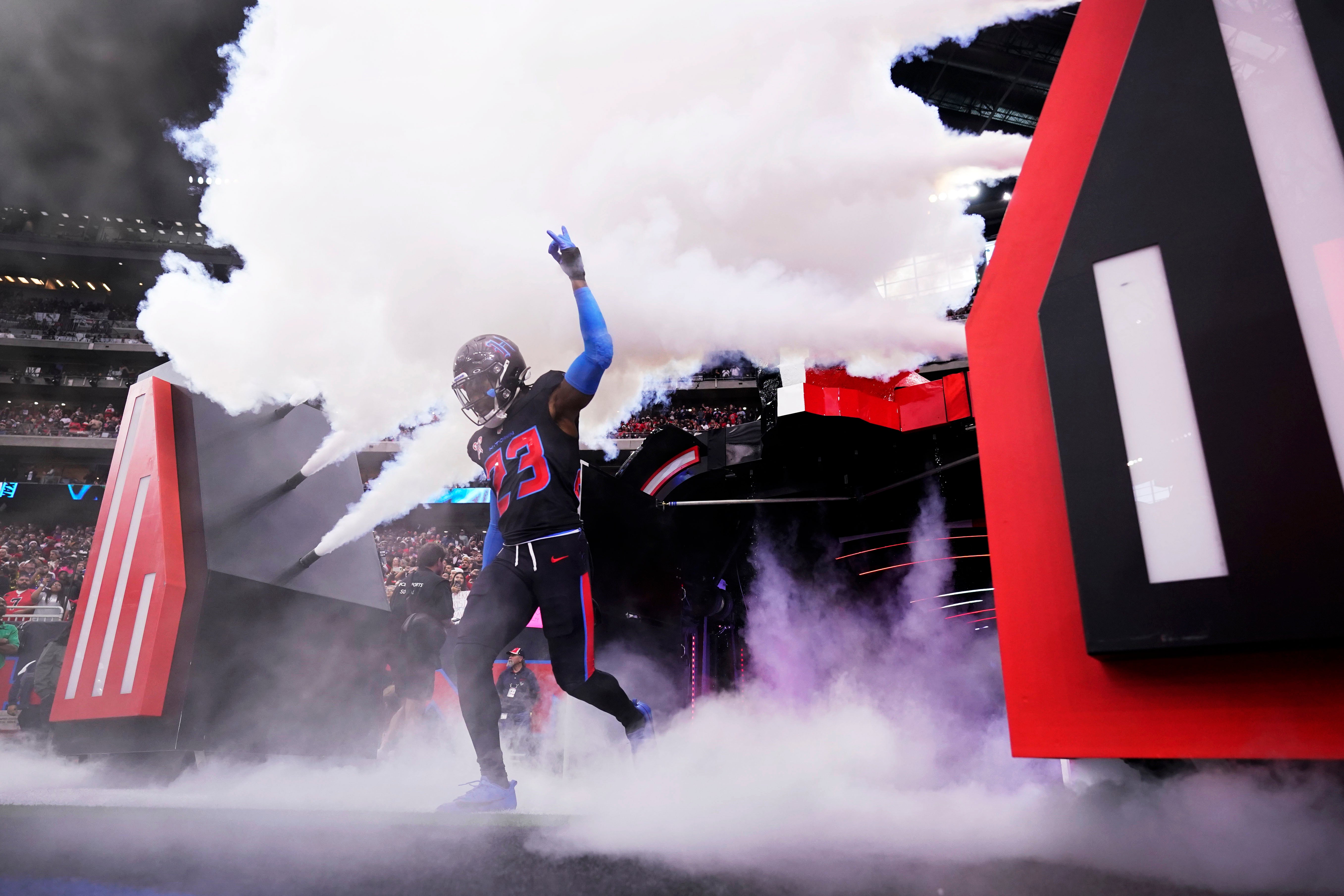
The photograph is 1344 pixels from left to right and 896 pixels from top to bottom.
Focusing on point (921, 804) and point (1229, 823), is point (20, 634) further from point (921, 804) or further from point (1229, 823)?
point (1229, 823)

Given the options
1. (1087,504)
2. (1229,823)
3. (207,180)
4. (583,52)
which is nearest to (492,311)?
(583,52)

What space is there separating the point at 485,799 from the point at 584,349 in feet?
7.69

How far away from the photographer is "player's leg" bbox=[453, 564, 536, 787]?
332cm

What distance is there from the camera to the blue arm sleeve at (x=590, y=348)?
374cm

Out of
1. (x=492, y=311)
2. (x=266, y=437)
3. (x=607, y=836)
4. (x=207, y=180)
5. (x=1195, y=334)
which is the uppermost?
(x=207, y=180)

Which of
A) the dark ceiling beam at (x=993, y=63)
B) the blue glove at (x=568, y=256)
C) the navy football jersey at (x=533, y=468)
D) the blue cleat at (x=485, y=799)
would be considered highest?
the dark ceiling beam at (x=993, y=63)

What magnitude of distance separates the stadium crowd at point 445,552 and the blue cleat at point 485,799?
3.76 metres

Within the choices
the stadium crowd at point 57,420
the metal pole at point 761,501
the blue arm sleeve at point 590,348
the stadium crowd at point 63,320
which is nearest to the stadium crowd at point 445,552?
the metal pole at point 761,501

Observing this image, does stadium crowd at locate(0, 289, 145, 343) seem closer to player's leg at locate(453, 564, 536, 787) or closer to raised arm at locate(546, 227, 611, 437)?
raised arm at locate(546, 227, 611, 437)

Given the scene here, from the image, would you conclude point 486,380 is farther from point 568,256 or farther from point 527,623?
point 527,623

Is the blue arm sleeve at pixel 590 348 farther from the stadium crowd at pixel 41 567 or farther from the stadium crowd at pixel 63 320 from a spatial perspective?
the stadium crowd at pixel 63 320

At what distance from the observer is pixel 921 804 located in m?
2.87

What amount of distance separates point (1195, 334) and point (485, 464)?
3.33 meters

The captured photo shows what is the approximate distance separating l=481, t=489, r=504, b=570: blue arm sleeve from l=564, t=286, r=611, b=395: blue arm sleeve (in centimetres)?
80
